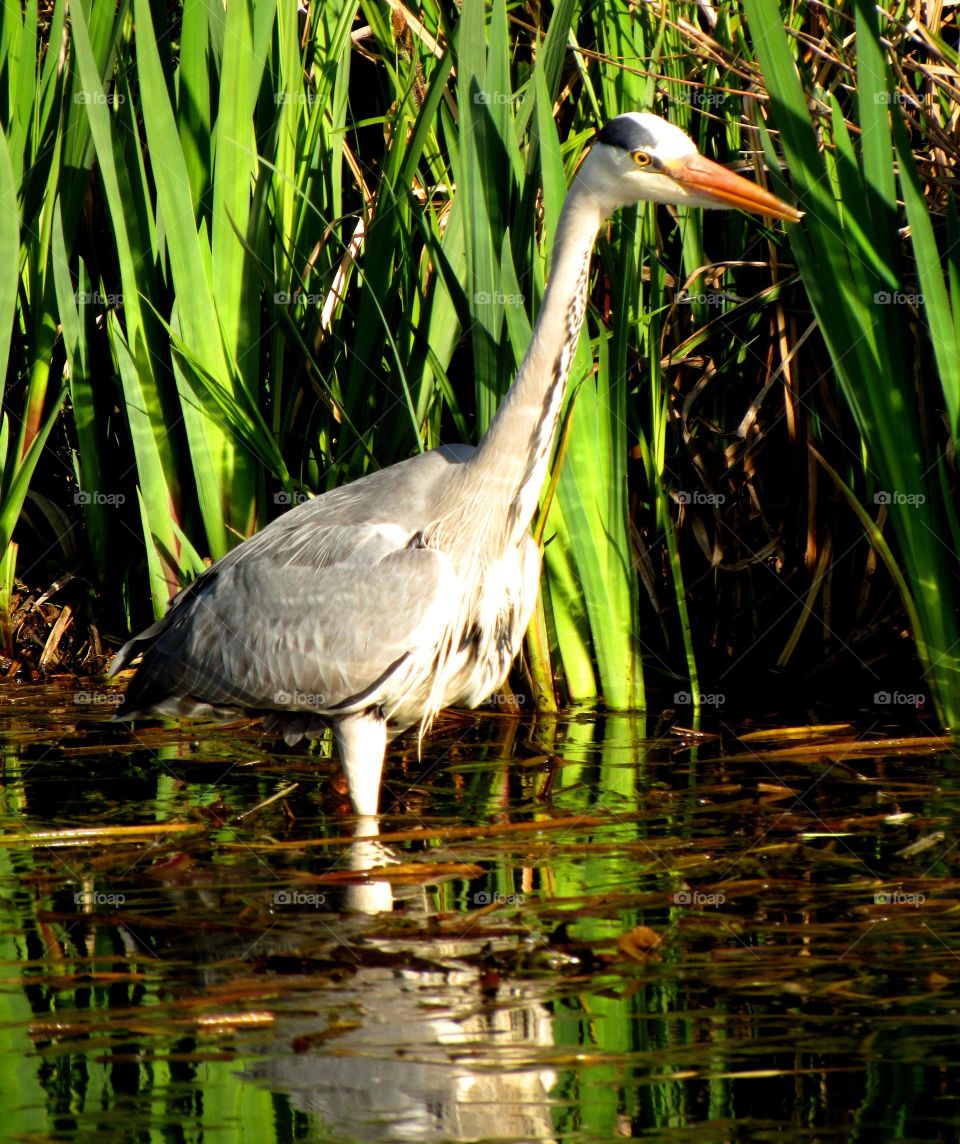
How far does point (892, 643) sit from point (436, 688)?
188cm

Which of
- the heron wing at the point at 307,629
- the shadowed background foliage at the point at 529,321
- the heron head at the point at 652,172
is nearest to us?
the heron head at the point at 652,172

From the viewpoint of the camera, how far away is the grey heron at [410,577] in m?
4.41

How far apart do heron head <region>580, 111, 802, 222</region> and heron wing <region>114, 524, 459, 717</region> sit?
3.92ft

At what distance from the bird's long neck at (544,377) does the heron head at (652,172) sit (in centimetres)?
7

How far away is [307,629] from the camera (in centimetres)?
470

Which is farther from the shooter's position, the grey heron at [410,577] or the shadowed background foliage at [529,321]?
the shadowed background foliage at [529,321]

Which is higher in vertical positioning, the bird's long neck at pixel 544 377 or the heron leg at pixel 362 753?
the bird's long neck at pixel 544 377

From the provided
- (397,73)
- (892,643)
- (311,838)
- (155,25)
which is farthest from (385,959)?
(155,25)

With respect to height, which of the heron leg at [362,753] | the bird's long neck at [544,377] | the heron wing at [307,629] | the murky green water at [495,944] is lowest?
the murky green water at [495,944]

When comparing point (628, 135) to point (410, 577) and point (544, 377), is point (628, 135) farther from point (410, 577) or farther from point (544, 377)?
point (410, 577)

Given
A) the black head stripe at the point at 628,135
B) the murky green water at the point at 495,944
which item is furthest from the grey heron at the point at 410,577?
the murky green water at the point at 495,944

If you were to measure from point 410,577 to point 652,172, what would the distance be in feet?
4.48

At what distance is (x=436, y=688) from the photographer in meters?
4.64

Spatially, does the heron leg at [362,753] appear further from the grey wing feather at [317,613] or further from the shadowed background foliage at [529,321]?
the shadowed background foliage at [529,321]
